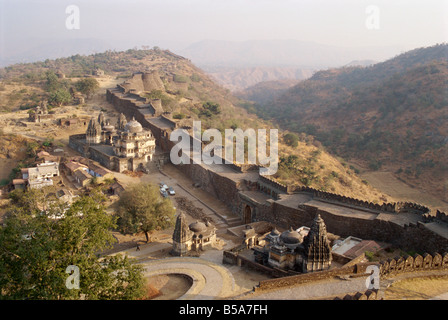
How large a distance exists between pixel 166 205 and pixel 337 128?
45362 mm

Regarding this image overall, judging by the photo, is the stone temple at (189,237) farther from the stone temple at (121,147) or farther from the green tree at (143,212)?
the stone temple at (121,147)

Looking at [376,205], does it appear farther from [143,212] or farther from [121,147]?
[121,147]

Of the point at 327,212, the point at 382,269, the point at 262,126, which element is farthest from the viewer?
the point at 262,126

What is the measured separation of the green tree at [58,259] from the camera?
42.8 feet

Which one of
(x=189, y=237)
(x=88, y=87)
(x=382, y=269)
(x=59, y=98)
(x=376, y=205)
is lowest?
(x=189, y=237)

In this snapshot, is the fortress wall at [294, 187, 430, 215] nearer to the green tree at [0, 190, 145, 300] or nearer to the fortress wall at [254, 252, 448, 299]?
the fortress wall at [254, 252, 448, 299]

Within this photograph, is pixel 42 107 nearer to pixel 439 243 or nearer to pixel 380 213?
pixel 380 213

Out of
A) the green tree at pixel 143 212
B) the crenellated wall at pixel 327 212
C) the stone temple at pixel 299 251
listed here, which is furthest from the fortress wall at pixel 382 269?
the green tree at pixel 143 212

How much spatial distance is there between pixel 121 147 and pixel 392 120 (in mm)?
40736

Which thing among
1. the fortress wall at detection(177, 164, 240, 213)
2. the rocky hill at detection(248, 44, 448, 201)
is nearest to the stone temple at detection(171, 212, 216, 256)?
the fortress wall at detection(177, 164, 240, 213)

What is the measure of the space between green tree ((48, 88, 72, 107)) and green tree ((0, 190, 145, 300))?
39.4 meters

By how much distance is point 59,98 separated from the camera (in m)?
50.8

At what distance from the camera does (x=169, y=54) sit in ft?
374

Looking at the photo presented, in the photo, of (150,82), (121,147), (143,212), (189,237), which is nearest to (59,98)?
(150,82)
